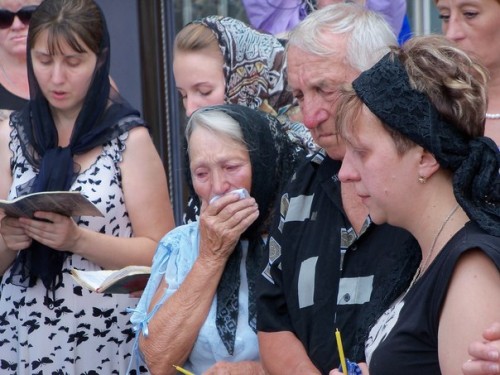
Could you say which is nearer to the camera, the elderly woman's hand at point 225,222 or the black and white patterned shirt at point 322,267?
the black and white patterned shirt at point 322,267

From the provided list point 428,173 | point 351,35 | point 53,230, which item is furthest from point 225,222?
point 428,173

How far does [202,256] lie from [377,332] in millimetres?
1006

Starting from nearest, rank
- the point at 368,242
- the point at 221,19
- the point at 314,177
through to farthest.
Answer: the point at 368,242, the point at 314,177, the point at 221,19

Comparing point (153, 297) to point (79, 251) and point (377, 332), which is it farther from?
point (377, 332)

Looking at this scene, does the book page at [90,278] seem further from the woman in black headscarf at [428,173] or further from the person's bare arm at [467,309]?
the person's bare arm at [467,309]

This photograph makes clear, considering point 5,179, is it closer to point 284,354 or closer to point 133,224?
point 133,224

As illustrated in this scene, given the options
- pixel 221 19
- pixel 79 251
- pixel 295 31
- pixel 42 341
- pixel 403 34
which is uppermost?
pixel 295 31

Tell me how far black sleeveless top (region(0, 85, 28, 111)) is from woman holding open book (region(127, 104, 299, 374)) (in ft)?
5.38

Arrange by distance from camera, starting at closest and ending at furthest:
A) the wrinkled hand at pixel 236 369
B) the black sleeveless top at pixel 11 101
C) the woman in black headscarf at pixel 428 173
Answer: the woman in black headscarf at pixel 428 173 < the wrinkled hand at pixel 236 369 < the black sleeveless top at pixel 11 101

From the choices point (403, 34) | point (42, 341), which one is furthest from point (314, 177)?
point (403, 34)

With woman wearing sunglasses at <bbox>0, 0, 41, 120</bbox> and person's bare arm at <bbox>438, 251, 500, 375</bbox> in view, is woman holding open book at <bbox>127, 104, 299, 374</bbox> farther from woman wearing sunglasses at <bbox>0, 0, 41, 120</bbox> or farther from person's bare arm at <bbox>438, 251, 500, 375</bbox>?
woman wearing sunglasses at <bbox>0, 0, 41, 120</bbox>

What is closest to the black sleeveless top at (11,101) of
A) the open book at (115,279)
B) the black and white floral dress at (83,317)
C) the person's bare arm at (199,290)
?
the black and white floral dress at (83,317)

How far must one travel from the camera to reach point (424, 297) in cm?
247

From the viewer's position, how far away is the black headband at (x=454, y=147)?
2461 millimetres
